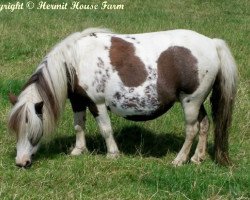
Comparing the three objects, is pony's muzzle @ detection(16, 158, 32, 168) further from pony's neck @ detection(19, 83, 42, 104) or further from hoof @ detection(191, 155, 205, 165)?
hoof @ detection(191, 155, 205, 165)

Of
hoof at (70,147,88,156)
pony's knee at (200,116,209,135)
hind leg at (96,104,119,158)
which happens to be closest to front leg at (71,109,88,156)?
hoof at (70,147,88,156)

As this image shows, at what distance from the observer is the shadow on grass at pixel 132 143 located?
265 inches

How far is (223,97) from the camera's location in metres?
6.32

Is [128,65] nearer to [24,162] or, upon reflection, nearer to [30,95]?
[30,95]

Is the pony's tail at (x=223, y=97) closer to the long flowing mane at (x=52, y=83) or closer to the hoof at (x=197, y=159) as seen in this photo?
the hoof at (x=197, y=159)

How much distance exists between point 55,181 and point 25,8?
11.0m

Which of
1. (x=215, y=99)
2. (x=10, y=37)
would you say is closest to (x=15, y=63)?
(x=10, y=37)

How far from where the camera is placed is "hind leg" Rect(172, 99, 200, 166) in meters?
6.25

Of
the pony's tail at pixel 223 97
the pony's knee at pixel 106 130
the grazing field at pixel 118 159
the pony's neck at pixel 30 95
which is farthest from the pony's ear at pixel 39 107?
the pony's tail at pixel 223 97

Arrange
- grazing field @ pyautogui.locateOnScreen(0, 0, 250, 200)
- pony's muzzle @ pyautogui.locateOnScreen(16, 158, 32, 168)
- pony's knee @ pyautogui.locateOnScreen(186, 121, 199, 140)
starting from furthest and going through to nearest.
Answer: pony's knee @ pyautogui.locateOnScreen(186, 121, 199, 140) → pony's muzzle @ pyautogui.locateOnScreen(16, 158, 32, 168) → grazing field @ pyautogui.locateOnScreen(0, 0, 250, 200)

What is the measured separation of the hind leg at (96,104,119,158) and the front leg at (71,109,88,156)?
30cm

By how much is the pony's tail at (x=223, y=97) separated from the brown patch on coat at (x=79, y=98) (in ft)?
4.78

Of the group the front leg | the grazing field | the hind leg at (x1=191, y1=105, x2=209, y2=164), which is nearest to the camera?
the grazing field

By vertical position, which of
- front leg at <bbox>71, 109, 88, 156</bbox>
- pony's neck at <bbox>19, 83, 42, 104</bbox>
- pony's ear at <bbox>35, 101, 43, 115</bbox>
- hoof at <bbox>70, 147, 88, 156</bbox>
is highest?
pony's neck at <bbox>19, 83, 42, 104</bbox>
